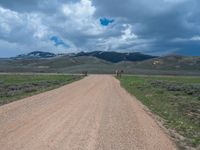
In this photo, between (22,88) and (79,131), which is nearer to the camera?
(79,131)

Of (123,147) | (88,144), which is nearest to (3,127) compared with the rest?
(88,144)

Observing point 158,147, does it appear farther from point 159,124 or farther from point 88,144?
point 159,124

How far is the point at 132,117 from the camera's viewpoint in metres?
14.9

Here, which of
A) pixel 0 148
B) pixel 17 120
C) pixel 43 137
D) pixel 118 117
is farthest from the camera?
pixel 118 117

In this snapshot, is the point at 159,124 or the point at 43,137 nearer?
the point at 43,137

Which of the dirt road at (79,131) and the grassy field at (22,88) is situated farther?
the grassy field at (22,88)

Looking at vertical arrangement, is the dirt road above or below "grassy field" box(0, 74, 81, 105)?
above

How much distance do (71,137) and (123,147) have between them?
6.23ft

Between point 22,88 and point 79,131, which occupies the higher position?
point 79,131

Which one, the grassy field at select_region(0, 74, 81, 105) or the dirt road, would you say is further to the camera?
the grassy field at select_region(0, 74, 81, 105)

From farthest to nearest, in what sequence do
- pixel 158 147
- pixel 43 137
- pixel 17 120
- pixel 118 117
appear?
pixel 118 117 → pixel 17 120 → pixel 43 137 → pixel 158 147

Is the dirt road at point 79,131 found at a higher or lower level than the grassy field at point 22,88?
higher

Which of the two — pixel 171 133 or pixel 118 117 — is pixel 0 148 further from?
pixel 118 117

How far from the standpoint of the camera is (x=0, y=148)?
856 cm
